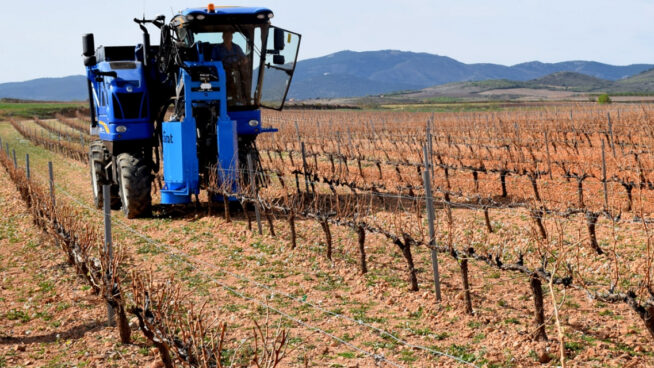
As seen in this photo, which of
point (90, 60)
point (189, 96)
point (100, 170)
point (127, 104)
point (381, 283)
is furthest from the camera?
point (100, 170)

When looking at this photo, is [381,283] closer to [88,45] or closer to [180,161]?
[180,161]

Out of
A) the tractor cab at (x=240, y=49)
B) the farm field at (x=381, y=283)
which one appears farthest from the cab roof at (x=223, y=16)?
the farm field at (x=381, y=283)

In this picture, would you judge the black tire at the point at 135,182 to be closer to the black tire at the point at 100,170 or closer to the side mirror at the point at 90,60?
the black tire at the point at 100,170

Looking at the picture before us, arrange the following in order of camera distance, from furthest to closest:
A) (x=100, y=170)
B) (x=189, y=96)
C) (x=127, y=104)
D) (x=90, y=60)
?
(x=100, y=170) → (x=90, y=60) → (x=127, y=104) → (x=189, y=96)

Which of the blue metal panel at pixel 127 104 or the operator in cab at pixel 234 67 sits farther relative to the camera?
the blue metal panel at pixel 127 104

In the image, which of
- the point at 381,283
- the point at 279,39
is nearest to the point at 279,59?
the point at 279,39

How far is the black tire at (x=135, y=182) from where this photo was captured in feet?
37.3

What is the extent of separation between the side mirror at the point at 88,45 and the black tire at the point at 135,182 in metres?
2.29

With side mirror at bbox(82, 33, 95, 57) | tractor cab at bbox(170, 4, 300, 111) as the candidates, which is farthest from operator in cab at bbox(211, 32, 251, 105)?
side mirror at bbox(82, 33, 95, 57)

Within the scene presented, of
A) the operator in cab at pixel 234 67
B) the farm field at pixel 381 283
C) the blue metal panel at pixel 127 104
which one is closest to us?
the farm field at pixel 381 283

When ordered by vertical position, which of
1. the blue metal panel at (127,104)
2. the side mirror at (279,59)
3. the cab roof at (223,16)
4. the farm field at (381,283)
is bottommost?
the farm field at (381,283)

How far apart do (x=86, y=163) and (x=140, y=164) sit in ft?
42.8

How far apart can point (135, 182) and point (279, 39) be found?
11.5ft

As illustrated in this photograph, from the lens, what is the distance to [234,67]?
11.7 m
